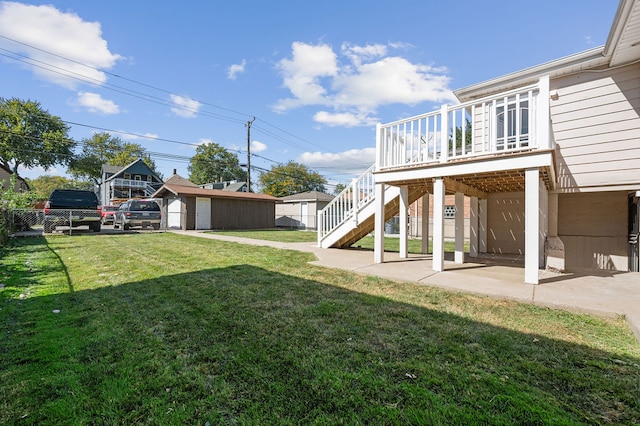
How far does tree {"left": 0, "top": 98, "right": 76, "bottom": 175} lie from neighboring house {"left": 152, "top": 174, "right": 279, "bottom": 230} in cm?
2385

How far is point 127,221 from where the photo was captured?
50.8 ft

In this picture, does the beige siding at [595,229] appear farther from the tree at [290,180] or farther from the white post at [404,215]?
the tree at [290,180]

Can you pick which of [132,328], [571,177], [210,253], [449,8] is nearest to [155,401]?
[132,328]

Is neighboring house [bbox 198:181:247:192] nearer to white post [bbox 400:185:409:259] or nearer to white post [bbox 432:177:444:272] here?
white post [bbox 400:185:409:259]

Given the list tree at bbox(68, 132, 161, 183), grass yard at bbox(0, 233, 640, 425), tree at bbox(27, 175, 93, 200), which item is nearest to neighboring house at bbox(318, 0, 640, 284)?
grass yard at bbox(0, 233, 640, 425)

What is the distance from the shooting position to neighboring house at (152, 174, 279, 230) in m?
17.8

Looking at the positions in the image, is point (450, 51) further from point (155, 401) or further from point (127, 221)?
point (127, 221)

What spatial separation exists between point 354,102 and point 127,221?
1946cm

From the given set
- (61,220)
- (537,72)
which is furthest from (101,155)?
(537,72)

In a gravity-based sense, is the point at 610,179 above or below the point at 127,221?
above

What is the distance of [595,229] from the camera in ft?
23.0

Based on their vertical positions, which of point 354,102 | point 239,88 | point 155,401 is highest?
point 354,102

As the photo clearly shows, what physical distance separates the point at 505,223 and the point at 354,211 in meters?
4.13

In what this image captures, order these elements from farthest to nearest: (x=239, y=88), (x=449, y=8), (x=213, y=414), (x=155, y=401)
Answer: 1. (x=239, y=88)
2. (x=449, y=8)
3. (x=155, y=401)
4. (x=213, y=414)
